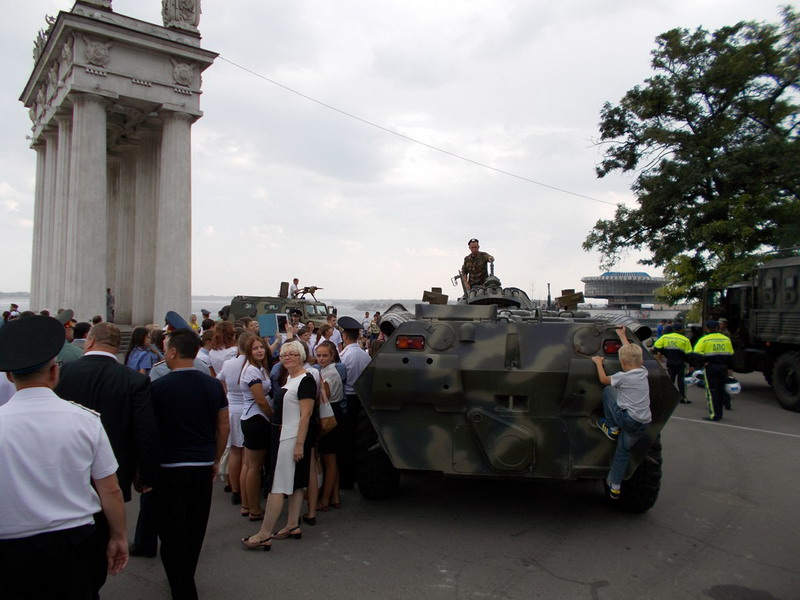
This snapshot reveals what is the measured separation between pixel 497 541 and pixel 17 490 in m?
3.60

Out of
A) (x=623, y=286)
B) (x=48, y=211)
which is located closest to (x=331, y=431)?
(x=48, y=211)

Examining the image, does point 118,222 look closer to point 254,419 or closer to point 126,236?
point 126,236

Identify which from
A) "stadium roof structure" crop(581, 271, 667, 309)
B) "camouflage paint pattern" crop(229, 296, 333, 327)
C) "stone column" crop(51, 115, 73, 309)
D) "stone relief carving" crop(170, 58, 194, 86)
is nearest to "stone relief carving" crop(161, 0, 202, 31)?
"stone relief carving" crop(170, 58, 194, 86)

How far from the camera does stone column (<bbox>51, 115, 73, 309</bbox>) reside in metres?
21.4

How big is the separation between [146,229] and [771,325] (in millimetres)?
21991

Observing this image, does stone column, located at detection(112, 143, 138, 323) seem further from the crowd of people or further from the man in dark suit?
the man in dark suit

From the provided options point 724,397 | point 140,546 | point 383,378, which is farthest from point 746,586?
point 724,397

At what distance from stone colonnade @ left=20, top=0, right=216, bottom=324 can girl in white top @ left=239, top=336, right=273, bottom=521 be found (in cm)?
1691

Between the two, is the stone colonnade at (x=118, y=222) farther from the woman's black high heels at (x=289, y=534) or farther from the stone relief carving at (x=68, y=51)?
the woman's black high heels at (x=289, y=534)

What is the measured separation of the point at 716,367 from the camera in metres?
10.6

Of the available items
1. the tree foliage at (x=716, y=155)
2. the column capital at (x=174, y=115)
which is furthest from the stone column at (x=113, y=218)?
the tree foliage at (x=716, y=155)

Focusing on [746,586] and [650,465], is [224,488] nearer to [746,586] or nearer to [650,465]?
[650,465]

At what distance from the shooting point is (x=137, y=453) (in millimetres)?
3525

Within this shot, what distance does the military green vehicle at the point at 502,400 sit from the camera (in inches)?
199
